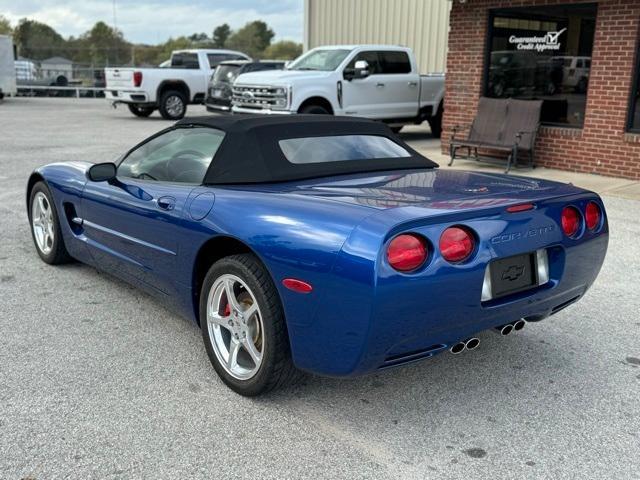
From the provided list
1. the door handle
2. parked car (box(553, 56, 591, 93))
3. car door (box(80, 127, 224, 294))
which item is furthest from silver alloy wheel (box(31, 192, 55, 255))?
parked car (box(553, 56, 591, 93))

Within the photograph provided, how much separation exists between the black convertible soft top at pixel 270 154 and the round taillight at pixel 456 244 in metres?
1.09

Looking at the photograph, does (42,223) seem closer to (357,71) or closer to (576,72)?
(576,72)

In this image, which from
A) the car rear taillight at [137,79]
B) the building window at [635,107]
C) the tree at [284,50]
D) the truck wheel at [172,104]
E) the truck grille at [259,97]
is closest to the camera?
the building window at [635,107]

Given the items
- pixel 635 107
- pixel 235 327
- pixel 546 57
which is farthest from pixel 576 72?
pixel 235 327

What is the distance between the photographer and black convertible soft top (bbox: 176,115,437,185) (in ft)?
12.1

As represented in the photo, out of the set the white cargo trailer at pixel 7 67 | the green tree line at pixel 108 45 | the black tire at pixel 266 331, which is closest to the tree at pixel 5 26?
the green tree line at pixel 108 45

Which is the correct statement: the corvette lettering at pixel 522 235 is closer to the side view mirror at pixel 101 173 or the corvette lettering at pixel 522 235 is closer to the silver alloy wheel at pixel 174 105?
the side view mirror at pixel 101 173

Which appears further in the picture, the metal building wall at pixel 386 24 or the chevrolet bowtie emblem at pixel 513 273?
the metal building wall at pixel 386 24

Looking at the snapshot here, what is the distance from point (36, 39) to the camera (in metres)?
72.4

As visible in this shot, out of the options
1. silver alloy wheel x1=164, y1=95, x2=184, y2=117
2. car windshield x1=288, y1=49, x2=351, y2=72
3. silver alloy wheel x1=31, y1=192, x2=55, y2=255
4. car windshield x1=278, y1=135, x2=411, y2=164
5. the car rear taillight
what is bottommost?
silver alloy wheel x1=31, y1=192, x2=55, y2=255

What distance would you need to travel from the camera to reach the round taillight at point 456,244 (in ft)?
9.50

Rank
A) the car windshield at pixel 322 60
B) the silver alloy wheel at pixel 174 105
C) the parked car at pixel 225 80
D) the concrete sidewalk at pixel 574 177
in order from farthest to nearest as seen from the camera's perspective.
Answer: the silver alloy wheel at pixel 174 105, the parked car at pixel 225 80, the car windshield at pixel 322 60, the concrete sidewalk at pixel 574 177

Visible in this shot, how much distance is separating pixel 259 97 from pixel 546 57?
570cm

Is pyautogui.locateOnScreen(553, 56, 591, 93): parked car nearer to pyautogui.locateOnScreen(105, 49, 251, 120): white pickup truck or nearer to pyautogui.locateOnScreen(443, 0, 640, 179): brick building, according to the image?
pyautogui.locateOnScreen(443, 0, 640, 179): brick building
